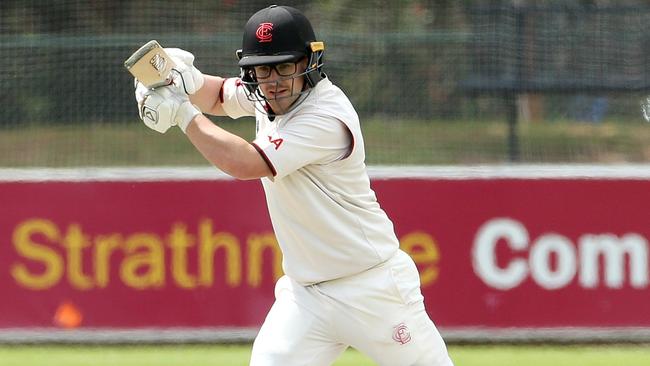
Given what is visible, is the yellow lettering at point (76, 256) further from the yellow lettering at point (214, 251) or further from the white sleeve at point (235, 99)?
the white sleeve at point (235, 99)

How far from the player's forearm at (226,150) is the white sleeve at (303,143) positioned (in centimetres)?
4

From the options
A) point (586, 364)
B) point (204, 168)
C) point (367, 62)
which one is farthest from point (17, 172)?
point (586, 364)

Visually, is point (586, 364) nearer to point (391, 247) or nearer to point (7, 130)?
point (391, 247)

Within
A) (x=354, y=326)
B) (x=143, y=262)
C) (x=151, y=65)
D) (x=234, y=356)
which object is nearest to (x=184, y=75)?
(x=151, y=65)

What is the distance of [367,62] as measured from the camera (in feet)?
28.1

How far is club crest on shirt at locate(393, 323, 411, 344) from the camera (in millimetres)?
4676

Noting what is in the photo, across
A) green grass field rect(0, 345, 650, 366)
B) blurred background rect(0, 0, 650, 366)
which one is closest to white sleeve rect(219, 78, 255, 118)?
green grass field rect(0, 345, 650, 366)

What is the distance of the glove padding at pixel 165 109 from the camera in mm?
4359

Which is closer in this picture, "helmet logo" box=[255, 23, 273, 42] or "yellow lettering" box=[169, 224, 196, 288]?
"helmet logo" box=[255, 23, 273, 42]

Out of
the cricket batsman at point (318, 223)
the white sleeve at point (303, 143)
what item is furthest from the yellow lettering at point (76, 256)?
the white sleeve at point (303, 143)

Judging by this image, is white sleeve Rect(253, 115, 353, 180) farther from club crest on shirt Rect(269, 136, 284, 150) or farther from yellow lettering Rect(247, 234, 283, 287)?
yellow lettering Rect(247, 234, 283, 287)

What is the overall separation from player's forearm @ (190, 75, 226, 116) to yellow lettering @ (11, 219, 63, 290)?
120 inches

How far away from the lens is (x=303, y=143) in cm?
450

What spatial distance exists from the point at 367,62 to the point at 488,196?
4.23ft
